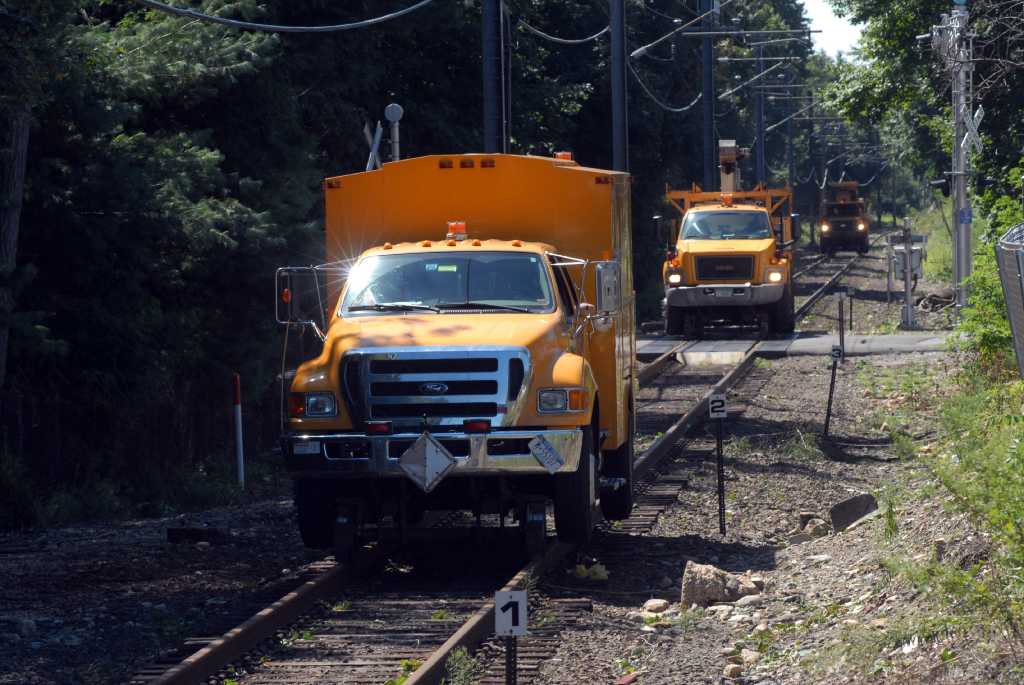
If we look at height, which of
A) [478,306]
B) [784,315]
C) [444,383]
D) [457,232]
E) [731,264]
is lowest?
[784,315]

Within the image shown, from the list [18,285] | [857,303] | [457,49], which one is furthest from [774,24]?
[18,285]

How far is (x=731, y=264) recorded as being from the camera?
A: 3556 cm

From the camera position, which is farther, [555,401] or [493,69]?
[493,69]

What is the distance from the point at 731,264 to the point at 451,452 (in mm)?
25529

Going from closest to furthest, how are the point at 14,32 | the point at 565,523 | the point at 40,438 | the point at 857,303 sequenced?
the point at 565,523 → the point at 14,32 → the point at 40,438 → the point at 857,303

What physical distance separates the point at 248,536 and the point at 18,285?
12.5ft

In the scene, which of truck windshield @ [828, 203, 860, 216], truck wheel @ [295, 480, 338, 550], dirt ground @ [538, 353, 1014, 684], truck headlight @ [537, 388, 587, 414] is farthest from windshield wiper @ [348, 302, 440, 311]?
truck windshield @ [828, 203, 860, 216]

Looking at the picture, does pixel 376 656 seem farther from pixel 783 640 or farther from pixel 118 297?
pixel 118 297

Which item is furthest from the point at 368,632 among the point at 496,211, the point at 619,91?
the point at 619,91

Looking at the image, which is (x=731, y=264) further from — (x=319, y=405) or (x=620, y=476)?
Result: (x=319, y=405)

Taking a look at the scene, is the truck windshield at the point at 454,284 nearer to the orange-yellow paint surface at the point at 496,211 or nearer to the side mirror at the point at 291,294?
the side mirror at the point at 291,294

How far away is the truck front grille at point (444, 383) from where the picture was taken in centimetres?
1072

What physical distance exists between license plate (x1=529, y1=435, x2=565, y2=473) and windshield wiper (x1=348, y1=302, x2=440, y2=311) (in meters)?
1.45

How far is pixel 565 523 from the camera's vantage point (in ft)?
38.1
